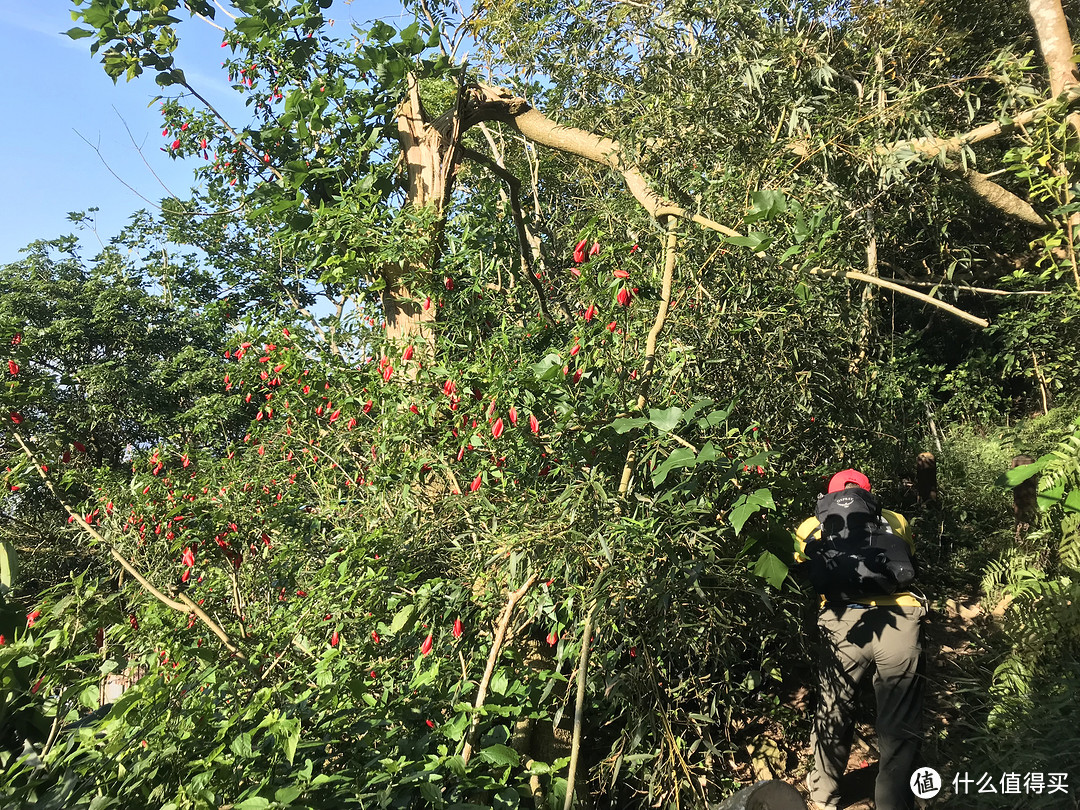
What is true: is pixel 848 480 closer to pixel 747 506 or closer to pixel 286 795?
pixel 747 506

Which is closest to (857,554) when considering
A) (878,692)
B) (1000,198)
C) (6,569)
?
(878,692)

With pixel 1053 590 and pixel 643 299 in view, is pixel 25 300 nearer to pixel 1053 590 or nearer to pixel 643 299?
pixel 643 299

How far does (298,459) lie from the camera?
3.57m

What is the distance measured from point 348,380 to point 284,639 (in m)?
1.13

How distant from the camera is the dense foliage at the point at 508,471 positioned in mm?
1700

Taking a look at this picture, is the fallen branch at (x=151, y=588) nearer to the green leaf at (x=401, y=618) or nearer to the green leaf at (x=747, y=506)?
the green leaf at (x=401, y=618)

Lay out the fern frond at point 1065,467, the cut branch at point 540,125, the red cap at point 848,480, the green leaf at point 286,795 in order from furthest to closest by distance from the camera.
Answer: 1. the cut branch at point 540,125
2. the red cap at point 848,480
3. the fern frond at point 1065,467
4. the green leaf at point 286,795

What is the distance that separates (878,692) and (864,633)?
0.28 meters

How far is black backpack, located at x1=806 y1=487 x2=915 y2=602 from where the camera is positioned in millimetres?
2926

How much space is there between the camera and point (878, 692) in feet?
9.75

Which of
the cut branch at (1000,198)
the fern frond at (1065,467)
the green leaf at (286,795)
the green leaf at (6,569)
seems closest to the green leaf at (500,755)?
the green leaf at (286,795)

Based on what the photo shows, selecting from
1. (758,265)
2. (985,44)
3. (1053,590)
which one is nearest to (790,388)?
(758,265)

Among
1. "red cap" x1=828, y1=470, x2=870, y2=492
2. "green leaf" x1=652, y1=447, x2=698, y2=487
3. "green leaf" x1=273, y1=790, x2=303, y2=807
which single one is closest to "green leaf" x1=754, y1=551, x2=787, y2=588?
"green leaf" x1=652, y1=447, x2=698, y2=487

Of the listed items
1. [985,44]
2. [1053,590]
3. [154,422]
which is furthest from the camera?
[154,422]
